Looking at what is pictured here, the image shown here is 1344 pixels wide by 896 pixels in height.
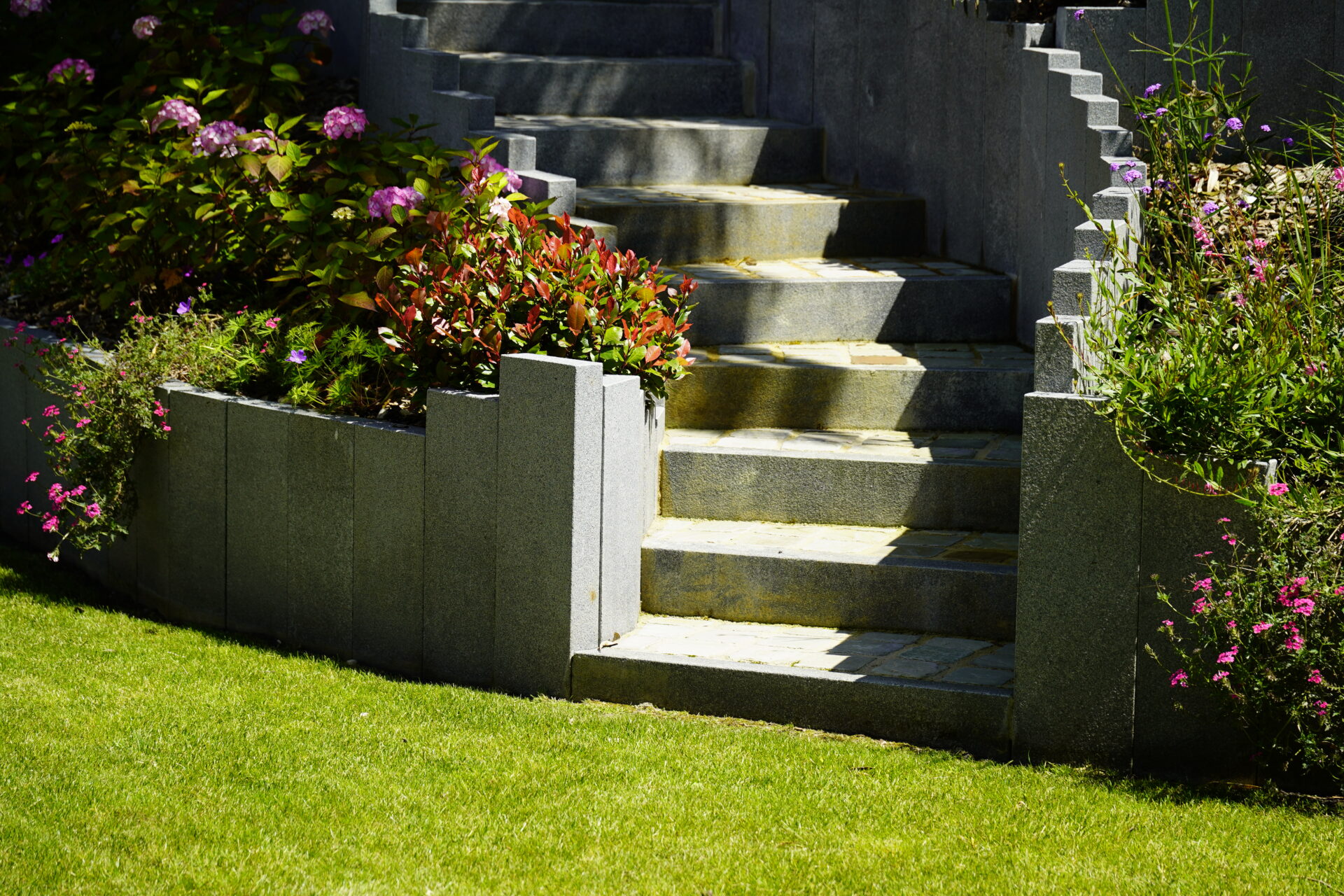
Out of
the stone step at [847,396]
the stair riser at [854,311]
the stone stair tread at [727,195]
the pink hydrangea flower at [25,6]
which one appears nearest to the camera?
the stone step at [847,396]

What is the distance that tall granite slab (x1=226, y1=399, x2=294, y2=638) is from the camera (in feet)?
20.2

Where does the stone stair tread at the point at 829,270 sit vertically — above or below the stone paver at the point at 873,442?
Answer: above

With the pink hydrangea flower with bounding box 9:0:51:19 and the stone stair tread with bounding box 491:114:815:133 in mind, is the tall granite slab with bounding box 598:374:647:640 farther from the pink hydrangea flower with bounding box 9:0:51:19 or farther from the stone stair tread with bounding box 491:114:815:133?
the pink hydrangea flower with bounding box 9:0:51:19

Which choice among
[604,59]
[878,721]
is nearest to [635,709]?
[878,721]

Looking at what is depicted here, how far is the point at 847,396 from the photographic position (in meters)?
6.66

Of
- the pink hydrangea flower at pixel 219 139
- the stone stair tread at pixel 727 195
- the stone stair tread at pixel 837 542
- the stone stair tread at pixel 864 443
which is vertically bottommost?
the stone stair tread at pixel 837 542

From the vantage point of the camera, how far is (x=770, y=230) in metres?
8.04

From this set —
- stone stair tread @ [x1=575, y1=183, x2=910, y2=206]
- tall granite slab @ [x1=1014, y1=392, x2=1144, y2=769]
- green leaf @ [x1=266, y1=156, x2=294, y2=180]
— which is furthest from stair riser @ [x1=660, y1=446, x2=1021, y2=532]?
green leaf @ [x1=266, y1=156, x2=294, y2=180]

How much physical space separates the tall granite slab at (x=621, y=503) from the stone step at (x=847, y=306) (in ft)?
4.87

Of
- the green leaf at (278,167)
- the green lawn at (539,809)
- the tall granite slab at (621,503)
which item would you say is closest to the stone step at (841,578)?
the tall granite slab at (621,503)

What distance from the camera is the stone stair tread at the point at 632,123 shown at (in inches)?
344

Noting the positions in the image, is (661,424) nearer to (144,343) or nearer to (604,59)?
(144,343)

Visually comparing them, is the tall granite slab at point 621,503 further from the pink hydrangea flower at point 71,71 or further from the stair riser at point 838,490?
the pink hydrangea flower at point 71,71

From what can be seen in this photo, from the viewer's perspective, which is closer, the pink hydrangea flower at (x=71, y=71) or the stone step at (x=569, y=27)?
the pink hydrangea flower at (x=71, y=71)
